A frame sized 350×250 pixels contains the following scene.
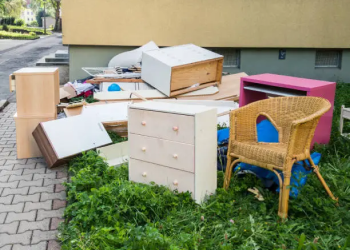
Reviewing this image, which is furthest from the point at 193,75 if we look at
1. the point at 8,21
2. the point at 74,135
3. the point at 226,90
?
the point at 8,21

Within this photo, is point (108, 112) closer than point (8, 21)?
Yes

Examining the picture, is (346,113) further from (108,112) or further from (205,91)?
(108,112)

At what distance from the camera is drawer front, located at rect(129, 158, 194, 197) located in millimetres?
3951

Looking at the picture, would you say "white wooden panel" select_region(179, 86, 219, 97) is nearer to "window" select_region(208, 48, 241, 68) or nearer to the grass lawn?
"window" select_region(208, 48, 241, 68)

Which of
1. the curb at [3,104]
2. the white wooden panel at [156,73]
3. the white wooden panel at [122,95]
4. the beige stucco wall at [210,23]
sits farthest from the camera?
the beige stucco wall at [210,23]

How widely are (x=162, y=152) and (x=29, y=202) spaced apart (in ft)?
4.74

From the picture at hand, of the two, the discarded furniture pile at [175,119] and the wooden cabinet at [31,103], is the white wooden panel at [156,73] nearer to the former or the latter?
the discarded furniture pile at [175,119]

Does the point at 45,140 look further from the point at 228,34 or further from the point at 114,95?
the point at 228,34

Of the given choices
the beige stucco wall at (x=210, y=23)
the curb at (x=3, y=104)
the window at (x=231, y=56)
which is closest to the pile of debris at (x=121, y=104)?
the beige stucco wall at (x=210, y=23)

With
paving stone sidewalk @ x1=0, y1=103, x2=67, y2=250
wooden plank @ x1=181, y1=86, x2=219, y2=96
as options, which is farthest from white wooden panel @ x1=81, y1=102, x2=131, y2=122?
wooden plank @ x1=181, y1=86, x2=219, y2=96

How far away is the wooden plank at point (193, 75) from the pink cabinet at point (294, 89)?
5.35 feet

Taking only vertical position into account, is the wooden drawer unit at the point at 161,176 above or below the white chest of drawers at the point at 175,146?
below

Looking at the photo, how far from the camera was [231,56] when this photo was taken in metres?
10.9

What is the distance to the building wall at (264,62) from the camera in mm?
9969
